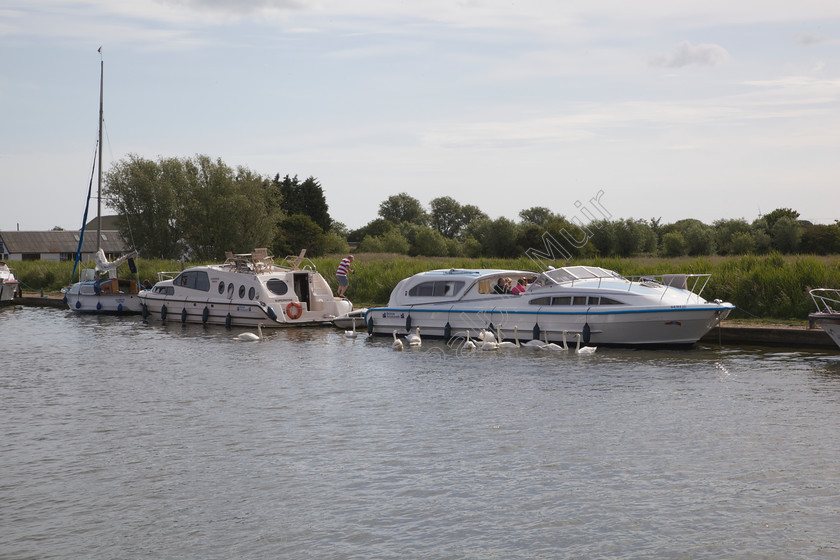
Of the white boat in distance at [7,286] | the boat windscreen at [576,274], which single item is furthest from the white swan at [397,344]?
the white boat in distance at [7,286]

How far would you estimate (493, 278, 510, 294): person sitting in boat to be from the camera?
28.4 metres

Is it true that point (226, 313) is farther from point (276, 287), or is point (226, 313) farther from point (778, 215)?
point (778, 215)

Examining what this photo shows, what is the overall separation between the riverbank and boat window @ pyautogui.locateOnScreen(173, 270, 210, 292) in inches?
813

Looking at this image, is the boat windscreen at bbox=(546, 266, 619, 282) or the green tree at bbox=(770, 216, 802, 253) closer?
the boat windscreen at bbox=(546, 266, 619, 282)

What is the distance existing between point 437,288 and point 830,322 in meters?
12.3

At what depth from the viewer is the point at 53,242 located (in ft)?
385

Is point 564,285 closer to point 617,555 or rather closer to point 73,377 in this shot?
point 73,377

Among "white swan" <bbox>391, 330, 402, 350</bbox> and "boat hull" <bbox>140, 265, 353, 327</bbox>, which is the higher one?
"boat hull" <bbox>140, 265, 353, 327</bbox>

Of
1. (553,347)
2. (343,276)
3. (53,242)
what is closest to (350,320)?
(343,276)

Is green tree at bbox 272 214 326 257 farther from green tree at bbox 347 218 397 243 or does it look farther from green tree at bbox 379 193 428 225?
green tree at bbox 379 193 428 225

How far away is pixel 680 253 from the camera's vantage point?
7188cm

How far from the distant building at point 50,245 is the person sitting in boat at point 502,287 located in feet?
302

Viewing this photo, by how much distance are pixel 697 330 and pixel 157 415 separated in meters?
15.0

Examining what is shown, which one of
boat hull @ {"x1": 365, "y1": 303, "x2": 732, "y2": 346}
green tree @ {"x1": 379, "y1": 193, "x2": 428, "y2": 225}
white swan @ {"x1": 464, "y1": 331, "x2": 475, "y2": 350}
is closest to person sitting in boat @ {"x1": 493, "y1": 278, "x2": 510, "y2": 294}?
boat hull @ {"x1": 365, "y1": 303, "x2": 732, "y2": 346}
